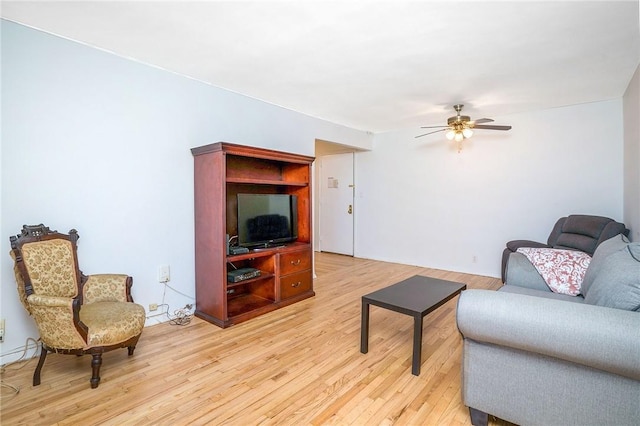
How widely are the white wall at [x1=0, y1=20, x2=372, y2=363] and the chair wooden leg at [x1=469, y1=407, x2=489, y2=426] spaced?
8.74 ft

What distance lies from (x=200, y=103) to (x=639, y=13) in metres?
3.52

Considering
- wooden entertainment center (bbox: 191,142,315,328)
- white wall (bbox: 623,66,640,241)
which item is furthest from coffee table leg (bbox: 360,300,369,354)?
white wall (bbox: 623,66,640,241)

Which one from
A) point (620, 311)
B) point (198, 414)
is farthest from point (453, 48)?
point (198, 414)

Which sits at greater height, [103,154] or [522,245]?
[103,154]

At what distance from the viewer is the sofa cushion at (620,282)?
1432 millimetres

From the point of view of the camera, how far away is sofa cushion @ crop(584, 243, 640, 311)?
4.70ft

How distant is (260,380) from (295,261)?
63.5 inches

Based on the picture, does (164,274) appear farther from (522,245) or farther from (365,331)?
(522,245)

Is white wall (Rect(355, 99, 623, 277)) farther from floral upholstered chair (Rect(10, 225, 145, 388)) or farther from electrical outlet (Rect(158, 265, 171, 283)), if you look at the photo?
floral upholstered chair (Rect(10, 225, 145, 388))

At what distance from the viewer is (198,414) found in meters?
1.74

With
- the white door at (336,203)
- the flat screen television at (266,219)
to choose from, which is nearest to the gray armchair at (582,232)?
the flat screen television at (266,219)

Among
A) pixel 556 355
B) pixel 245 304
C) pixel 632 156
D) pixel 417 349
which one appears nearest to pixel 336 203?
pixel 245 304

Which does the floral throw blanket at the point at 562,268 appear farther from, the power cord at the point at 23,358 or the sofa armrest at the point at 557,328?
the power cord at the point at 23,358

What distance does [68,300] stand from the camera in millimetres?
1900
